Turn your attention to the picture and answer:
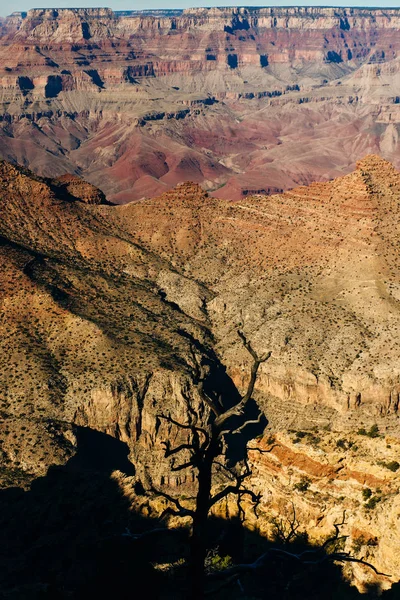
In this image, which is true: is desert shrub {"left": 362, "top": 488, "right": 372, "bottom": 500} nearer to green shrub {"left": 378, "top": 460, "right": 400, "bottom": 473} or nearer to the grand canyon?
the grand canyon

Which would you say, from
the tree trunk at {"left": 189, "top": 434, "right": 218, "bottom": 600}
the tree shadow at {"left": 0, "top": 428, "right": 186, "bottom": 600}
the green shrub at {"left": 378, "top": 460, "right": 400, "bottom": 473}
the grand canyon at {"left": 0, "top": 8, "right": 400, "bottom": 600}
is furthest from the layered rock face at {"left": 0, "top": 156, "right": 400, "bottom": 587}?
the tree trunk at {"left": 189, "top": 434, "right": 218, "bottom": 600}

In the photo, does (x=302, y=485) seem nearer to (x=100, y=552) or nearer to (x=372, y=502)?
(x=372, y=502)

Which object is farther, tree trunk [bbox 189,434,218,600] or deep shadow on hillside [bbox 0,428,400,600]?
deep shadow on hillside [bbox 0,428,400,600]

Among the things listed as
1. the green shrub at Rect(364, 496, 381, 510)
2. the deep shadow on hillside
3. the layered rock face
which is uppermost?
the layered rock face

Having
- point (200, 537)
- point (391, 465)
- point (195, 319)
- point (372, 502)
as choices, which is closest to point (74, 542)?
point (372, 502)

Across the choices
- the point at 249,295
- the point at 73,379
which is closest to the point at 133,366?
the point at 73,379

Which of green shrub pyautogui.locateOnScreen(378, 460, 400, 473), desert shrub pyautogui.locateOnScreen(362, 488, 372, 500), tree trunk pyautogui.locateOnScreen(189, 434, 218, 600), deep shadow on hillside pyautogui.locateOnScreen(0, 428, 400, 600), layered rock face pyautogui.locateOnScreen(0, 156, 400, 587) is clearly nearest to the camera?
tree trunk pyautogui.locateOnScreen(189, 434, 218, 600)
